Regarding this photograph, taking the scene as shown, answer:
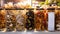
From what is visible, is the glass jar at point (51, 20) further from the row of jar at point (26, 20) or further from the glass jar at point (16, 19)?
the glass jar at point (16, 19)

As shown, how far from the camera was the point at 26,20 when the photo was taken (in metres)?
1.26

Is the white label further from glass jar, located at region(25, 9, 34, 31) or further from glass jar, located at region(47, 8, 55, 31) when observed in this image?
glass jar, located at region(25, 9, 34, 31)

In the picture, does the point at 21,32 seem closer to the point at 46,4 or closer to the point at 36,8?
the point at 36,8

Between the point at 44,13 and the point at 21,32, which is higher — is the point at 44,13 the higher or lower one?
the higher one

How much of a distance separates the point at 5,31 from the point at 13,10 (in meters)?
0.22

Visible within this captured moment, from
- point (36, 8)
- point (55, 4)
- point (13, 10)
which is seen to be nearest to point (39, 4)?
point (36, 8)

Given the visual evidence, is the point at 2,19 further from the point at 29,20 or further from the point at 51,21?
the point at 51,21

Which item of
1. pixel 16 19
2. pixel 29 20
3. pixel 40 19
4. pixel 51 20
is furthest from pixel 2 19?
pixel 51 20

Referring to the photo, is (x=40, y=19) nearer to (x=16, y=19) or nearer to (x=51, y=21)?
(x=51, y=21)

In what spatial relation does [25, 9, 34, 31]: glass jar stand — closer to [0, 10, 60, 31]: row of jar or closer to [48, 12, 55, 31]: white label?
[0, 10, 60, 31]: row of jar

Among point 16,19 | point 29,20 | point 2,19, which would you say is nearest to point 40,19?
point 29,20

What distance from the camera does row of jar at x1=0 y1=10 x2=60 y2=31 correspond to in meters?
1.25

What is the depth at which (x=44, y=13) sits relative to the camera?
126 centimetres

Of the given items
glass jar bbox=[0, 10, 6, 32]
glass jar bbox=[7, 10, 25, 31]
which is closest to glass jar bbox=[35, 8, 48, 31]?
glass jar bbox=[7, 10, 25, 31]
